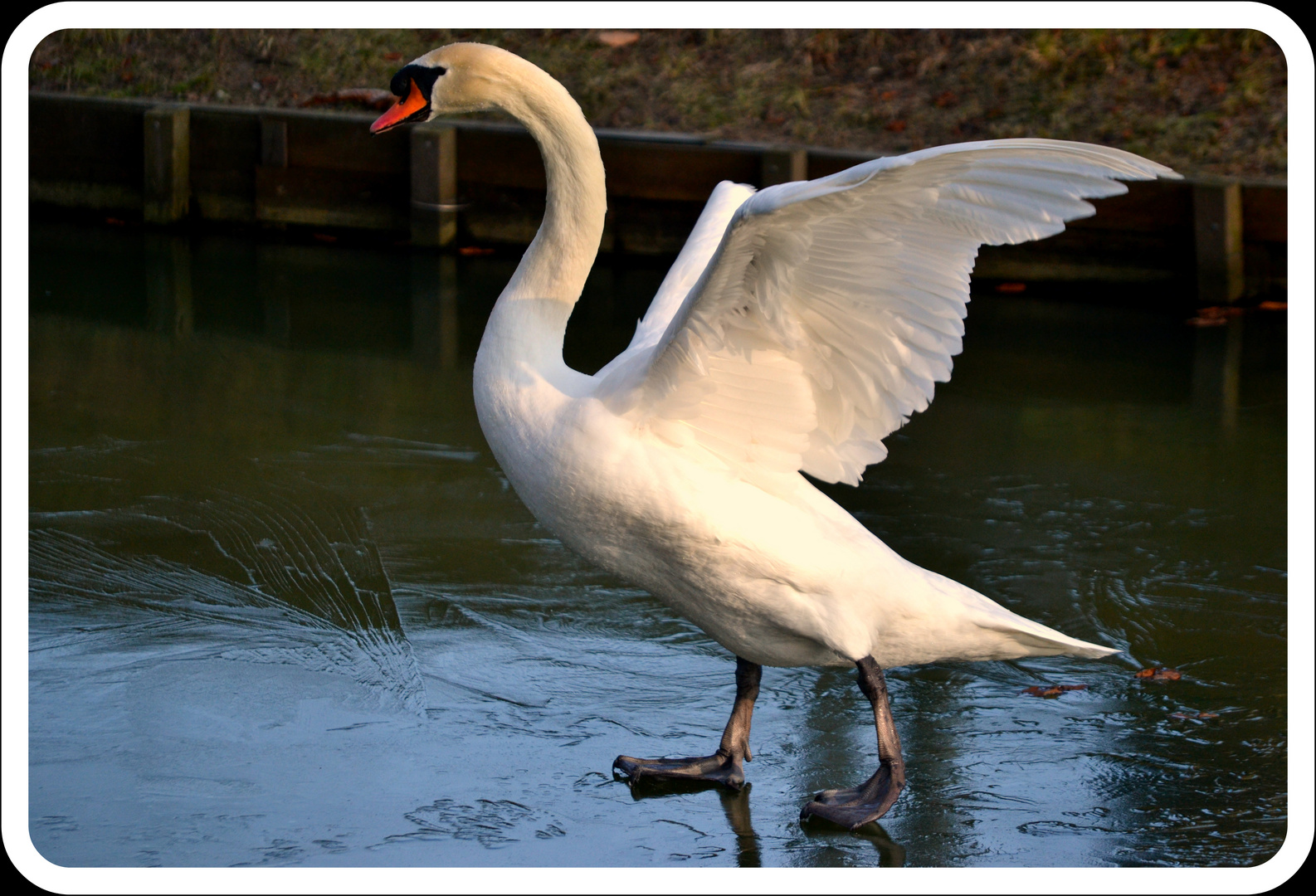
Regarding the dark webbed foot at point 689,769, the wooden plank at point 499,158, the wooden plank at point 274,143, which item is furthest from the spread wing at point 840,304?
the wooden plank at point 274,143

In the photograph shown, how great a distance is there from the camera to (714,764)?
4.38 meters

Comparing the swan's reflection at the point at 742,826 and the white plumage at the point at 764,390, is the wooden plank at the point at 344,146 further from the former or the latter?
the swan's reflection at the point at 742,826

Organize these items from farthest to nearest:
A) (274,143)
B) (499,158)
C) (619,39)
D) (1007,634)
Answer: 1. (619,39)
2. (274,143)
3. (499,158)
4. (1007,634)

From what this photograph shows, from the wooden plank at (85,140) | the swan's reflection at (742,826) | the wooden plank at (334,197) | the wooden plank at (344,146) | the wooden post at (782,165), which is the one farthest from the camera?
the wooden plank at (85,140)

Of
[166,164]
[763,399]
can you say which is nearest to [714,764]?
[763,399]

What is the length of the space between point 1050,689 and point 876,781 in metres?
1.07

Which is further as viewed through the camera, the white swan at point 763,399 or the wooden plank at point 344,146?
the wooden plank at point 344,146

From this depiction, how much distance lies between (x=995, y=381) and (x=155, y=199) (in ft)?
25.1

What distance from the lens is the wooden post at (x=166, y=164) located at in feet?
40.3

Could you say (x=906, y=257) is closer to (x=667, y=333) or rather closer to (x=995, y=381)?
(x=667, y=333)

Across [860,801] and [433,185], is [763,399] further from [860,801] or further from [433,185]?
[433,185]

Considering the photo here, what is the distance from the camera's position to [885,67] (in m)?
12.9

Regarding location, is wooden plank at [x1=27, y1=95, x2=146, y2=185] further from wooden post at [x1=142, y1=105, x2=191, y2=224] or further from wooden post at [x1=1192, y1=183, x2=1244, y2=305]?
wooden post at [x1=1192, y1=183, x2=1244, y2=305]

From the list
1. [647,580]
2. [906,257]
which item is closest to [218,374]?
[647,580]
